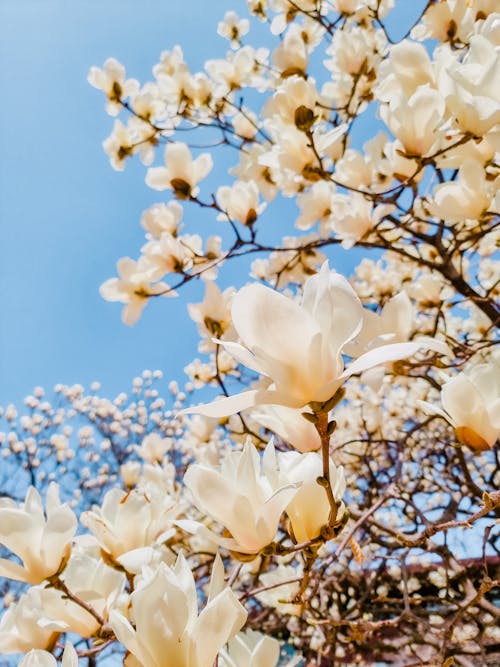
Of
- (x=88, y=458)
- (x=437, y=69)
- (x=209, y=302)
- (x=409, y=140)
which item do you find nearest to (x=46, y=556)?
(x=209, y=302)

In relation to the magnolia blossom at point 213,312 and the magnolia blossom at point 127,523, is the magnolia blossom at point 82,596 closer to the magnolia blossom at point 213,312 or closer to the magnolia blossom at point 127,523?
the magnolia blossom at point 127,523

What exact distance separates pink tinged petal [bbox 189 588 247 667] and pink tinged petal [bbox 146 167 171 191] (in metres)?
1.28

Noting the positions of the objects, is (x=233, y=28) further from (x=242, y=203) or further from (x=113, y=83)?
(x=242, y=203)

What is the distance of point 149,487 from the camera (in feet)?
3.16

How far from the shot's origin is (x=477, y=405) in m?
0.68

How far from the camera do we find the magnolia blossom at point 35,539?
28.2 inches

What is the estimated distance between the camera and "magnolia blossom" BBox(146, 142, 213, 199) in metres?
1.52

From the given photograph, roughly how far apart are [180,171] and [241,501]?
3.86ft

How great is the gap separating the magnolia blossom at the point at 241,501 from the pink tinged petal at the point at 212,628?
8cm

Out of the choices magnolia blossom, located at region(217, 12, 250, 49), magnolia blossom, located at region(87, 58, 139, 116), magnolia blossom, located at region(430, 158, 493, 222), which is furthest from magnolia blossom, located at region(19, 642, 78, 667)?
magnolia blossom, located at region(217, 12, 250, 49)

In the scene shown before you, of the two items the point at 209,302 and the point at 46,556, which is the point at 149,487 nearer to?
the point at 46,556

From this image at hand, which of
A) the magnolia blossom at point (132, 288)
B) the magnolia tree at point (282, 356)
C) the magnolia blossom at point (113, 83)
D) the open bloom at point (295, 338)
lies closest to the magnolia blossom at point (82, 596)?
the magnolia tree at point (282, 356)

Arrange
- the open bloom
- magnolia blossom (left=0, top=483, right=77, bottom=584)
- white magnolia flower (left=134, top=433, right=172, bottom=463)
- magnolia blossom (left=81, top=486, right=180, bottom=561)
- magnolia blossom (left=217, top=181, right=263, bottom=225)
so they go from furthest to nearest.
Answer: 1. white magnolia flower (left=134, top=433, right=172, bottom=463)
2. magnolia blossom (left=217, top=181, right=263, bottom=225)
3. magnolia blossom (left=81, top=486, right=180, bottom=561)
4. magnolia blossom (left=0, top=483, right=77, bottom=584)
5. the open bloom

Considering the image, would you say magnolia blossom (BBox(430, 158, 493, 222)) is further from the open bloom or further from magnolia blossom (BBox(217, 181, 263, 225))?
the open bloom
